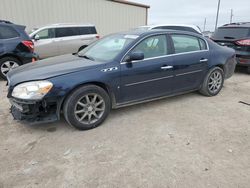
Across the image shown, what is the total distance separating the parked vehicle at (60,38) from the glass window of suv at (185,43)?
6.29 m

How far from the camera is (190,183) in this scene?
2.35m

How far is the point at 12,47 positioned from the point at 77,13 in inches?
298

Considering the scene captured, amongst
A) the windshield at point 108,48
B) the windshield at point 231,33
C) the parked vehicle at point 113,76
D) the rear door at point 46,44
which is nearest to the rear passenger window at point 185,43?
the parked vehicle at point 113,76

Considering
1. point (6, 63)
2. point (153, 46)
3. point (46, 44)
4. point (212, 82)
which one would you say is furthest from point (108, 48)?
point (46, 44)

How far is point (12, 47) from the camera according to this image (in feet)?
20.5

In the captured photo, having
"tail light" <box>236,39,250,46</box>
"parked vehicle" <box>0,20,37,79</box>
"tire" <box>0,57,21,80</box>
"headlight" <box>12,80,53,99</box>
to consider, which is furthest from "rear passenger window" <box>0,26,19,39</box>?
"tail light" <box>236,39,250,46</box>

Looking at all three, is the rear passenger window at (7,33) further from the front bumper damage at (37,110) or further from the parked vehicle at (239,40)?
the parked vehicle at (239,40)

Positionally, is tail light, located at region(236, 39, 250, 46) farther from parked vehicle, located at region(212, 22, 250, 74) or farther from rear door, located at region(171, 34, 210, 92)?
rear door, located at region(171, 34, 210, 92)

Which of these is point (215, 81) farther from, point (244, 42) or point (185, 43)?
point (244, 42)

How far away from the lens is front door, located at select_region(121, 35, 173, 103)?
3.73 metres

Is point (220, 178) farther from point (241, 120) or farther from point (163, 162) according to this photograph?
point (241, 120)

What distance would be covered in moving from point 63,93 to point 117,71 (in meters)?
0.92

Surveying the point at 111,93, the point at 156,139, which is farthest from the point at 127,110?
the point at 156,139

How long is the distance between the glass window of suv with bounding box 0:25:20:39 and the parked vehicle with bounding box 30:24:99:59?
252cm
